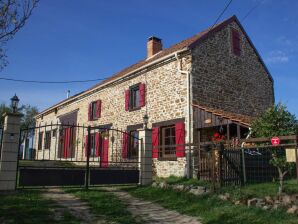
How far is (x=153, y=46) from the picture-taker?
60.8 feet

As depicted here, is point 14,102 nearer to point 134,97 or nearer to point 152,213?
point 152,213

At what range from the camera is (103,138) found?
17.9 m

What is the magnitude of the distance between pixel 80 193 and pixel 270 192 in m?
5.09

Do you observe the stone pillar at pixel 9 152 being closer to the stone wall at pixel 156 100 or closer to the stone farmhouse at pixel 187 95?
the stone wall at pixel 156 100

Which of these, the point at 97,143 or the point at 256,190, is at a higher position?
the point at 97,143

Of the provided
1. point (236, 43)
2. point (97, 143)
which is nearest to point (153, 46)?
point (236, 43)

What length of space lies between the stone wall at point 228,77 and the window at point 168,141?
5.97 feet

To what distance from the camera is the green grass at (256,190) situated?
7.87 metres

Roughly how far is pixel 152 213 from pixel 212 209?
1419 millimetres

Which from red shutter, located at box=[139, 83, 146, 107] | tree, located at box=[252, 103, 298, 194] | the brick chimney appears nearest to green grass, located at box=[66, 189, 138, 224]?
tree, located at box=[252, 103, 298, 194]

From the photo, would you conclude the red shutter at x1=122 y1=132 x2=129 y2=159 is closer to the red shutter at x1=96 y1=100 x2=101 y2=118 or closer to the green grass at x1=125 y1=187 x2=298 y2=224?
the red shutter at x1=96 y1=100 x2=101 y2=118

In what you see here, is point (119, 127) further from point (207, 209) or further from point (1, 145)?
point (207, 209)

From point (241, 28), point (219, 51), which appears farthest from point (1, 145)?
point (241, 28)

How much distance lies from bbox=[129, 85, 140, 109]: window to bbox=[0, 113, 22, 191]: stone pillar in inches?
327
